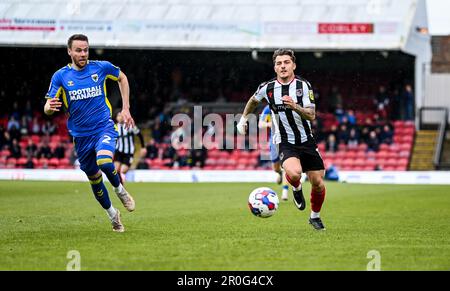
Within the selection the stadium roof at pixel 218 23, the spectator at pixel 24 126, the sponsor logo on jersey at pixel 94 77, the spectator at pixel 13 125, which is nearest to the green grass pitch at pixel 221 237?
the sponsor logo on jersey at pixel 94 77

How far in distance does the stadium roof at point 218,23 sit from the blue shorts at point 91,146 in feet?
72.0

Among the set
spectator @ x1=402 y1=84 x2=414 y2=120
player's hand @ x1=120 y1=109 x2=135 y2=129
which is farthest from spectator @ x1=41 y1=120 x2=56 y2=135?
player's hand @ x1=120 y1=109 x2=135 y2=129

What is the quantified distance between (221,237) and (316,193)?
66.8 inches

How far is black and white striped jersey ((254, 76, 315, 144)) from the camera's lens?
10492mm

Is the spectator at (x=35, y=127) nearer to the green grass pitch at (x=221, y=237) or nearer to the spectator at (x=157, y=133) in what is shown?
the spectator at (x=157, y=133)

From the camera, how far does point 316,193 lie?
424 inches

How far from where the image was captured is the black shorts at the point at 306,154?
10.6 m

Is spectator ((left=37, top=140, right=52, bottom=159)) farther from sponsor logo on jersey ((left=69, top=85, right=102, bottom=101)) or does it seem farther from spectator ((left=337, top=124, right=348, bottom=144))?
sponsor logo on jersey ((left=69, top=85, right=102, bottom=101))

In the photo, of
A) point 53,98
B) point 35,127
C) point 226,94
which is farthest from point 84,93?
point 226,94

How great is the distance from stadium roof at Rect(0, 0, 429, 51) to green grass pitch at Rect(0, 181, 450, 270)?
51.2ft

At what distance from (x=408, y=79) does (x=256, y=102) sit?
27133 millimetres

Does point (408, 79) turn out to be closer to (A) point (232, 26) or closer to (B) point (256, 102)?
(A) point (232, 26)
